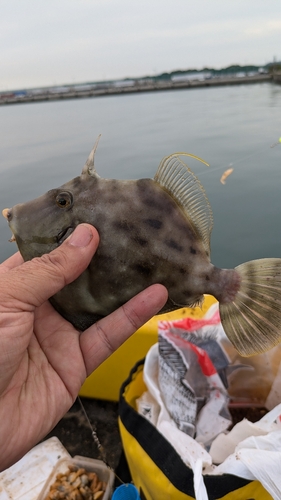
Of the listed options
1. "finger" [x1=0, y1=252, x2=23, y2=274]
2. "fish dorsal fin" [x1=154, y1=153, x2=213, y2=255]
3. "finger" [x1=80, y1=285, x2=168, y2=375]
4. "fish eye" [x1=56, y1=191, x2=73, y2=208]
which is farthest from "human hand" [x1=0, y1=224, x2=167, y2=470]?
"finger" [x1=0, y1=252, x2=23, y2=274]

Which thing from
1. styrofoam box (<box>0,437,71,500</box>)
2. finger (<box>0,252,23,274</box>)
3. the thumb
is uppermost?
the thumb

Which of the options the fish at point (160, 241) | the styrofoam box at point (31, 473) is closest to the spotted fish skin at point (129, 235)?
the fish at point (160, 241)

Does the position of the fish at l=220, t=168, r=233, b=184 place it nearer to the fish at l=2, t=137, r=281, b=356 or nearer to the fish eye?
the fish at l=2, t=137, r=281, b=356

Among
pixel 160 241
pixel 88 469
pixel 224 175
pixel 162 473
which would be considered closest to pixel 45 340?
pixel 160 241

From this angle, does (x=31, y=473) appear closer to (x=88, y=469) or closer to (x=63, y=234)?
(x=88, y=469)

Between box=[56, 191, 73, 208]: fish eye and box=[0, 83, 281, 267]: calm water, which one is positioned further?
box=[0, 83, 281, 267]: calm water

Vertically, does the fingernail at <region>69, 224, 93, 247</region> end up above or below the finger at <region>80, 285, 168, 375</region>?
above

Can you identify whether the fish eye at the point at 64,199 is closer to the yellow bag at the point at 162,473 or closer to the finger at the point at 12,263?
the finger at the point at 12,263

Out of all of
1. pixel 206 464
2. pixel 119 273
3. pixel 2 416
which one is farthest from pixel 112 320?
pixel 206 464
